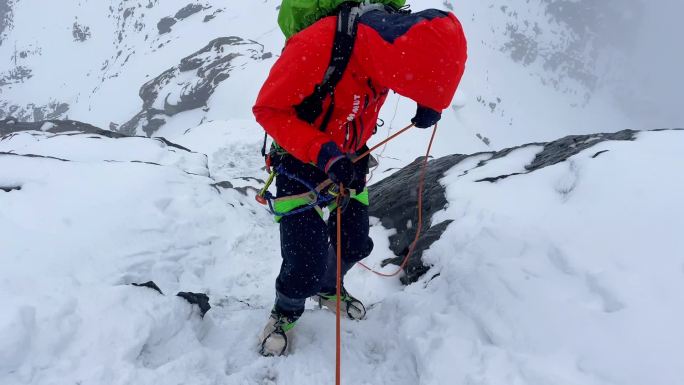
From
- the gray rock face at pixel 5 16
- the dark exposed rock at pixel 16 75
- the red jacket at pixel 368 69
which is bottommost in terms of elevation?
the dark exposed rock at pixel 16 75

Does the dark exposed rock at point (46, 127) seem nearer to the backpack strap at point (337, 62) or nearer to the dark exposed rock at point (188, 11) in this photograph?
the backpack strap at point (337, 62)

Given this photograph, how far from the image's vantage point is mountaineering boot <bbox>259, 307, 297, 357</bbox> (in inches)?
133

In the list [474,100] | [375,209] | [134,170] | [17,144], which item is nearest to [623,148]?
[375,209]

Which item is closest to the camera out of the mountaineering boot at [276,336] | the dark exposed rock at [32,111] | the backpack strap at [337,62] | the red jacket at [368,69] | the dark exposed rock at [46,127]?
the red jacket at [368,69]

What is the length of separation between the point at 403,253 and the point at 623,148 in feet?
8.47

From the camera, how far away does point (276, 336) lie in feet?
11.2

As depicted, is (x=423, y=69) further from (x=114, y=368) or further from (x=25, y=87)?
(x=25, y=87)

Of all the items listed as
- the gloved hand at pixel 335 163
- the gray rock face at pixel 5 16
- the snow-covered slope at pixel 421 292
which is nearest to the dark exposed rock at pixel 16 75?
the gray rock face at pixel 5 16

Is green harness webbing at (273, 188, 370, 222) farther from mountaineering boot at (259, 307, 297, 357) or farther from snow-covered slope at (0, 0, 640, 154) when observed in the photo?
snow-covered slope at (0, 0, 640, 154)

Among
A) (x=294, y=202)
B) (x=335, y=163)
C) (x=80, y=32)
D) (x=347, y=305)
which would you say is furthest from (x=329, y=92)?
(x=80, y=32)

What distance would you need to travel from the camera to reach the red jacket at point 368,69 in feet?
7.47

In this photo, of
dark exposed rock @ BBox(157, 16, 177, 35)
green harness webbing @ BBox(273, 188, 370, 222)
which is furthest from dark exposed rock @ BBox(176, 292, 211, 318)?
dark exposed rock @ BBox(157, 16, 177, 35)

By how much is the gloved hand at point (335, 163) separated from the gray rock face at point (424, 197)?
214 centimetres

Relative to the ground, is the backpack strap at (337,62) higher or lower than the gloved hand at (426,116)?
higher
